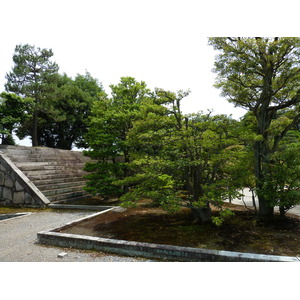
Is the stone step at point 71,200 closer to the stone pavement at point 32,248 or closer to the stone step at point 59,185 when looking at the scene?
the stone step at point 59,185

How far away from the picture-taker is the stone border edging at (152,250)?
322 cm

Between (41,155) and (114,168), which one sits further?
(41,155)

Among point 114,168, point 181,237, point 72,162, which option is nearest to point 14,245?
point 181,237

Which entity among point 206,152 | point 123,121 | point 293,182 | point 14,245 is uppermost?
point 123,121

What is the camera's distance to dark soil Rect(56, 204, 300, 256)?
3822 mm

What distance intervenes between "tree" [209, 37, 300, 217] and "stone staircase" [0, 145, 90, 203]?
7534 mm

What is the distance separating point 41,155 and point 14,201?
3.18 metres

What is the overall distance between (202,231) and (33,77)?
18.8 meters

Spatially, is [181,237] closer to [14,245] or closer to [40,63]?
[14,245]

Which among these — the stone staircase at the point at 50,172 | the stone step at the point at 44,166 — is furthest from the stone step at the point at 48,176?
the stone step at the point at 44,166

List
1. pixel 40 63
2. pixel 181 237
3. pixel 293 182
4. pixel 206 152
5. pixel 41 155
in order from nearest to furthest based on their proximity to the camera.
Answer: pixel 181 237
pixel 293 182
pixel 206 152
pixel 41 155
pixel 40 63

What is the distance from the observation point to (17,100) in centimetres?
1359

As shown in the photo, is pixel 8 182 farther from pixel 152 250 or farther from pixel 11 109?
pixel 152 250

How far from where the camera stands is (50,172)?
989 cm
